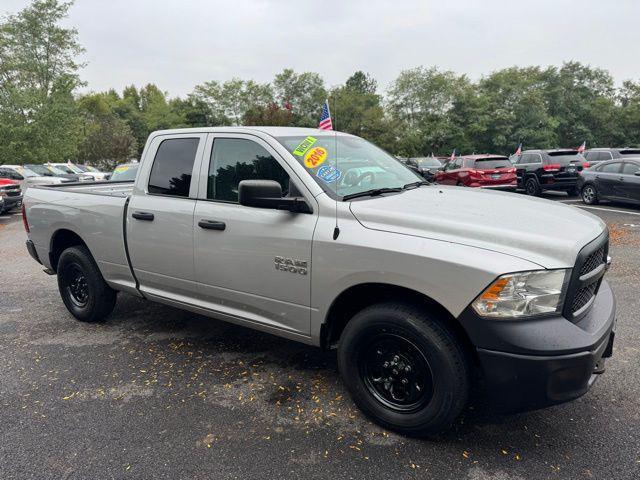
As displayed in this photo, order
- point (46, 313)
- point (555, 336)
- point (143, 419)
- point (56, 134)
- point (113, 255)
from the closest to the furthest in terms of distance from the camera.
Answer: point (555, 336)
point (143, 419)
point (113, 255)
point (46, 313)
point (56, 134)

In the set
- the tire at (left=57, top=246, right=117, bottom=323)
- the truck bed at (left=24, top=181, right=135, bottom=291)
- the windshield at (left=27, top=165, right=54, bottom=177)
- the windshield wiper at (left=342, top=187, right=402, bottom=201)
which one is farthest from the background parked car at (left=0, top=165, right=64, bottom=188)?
the windshield wiper at (left=342, top=187, right=402, bottom=201)

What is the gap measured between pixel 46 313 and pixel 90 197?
1.69 meters

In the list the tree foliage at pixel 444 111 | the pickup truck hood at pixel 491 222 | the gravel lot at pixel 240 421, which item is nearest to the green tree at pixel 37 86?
the tree foliage at pixel 444 111

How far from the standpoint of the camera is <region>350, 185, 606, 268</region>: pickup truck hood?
2.45 m

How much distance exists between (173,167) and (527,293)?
2.94m

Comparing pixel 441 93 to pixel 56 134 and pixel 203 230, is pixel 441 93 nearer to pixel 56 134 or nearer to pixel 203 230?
pixel 56 134

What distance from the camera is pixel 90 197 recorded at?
454cm

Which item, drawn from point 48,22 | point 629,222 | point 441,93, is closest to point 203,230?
point 629,222

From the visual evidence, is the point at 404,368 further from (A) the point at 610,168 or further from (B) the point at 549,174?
(B) the point at 549,174

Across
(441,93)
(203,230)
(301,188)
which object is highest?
(441,93)

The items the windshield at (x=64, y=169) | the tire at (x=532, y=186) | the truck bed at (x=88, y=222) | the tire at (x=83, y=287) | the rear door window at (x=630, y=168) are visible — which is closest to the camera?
the truck bed at (x=88, y=222)

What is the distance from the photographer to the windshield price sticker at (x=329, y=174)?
126 inches

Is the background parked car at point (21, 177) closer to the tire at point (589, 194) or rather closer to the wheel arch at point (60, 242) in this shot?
the wheel arch at point (60, 242)

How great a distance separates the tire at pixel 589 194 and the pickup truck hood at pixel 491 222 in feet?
38.8
